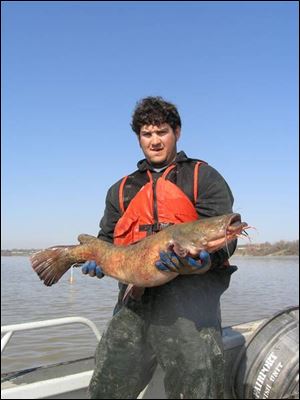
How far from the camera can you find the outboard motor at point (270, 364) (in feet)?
17.6

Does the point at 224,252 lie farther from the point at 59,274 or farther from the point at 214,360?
the point at 59,274

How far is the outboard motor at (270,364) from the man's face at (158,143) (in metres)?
3.01

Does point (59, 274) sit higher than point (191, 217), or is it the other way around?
point (191, 217)

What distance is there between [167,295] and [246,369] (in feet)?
8.76

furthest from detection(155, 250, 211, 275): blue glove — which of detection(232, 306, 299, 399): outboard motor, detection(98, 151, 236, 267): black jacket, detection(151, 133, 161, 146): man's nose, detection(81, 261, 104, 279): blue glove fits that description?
detection(232, 306, 299, 399): outboard motor

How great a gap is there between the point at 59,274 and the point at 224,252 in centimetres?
Answer: 145

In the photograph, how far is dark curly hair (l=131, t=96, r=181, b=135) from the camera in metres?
3.86

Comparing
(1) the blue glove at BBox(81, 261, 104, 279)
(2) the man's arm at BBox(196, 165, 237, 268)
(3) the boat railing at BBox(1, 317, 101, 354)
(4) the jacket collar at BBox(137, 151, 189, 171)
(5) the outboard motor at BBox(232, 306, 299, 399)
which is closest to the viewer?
(2) the man's arm at BBox(196, 165, 237, 268)

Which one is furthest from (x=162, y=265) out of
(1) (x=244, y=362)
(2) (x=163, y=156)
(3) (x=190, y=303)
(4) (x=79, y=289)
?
(4) (x=79, y=289)

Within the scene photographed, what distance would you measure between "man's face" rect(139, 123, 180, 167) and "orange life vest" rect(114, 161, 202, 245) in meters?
0.13

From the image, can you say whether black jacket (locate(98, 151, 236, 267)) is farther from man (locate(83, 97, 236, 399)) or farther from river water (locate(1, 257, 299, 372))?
river water (locate(1, 257, 299, 372))

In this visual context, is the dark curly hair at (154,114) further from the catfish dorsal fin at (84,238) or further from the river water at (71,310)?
the river water at (71,310)

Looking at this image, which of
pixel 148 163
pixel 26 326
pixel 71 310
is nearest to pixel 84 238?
pixel 148 163

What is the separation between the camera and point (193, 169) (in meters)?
3.69
